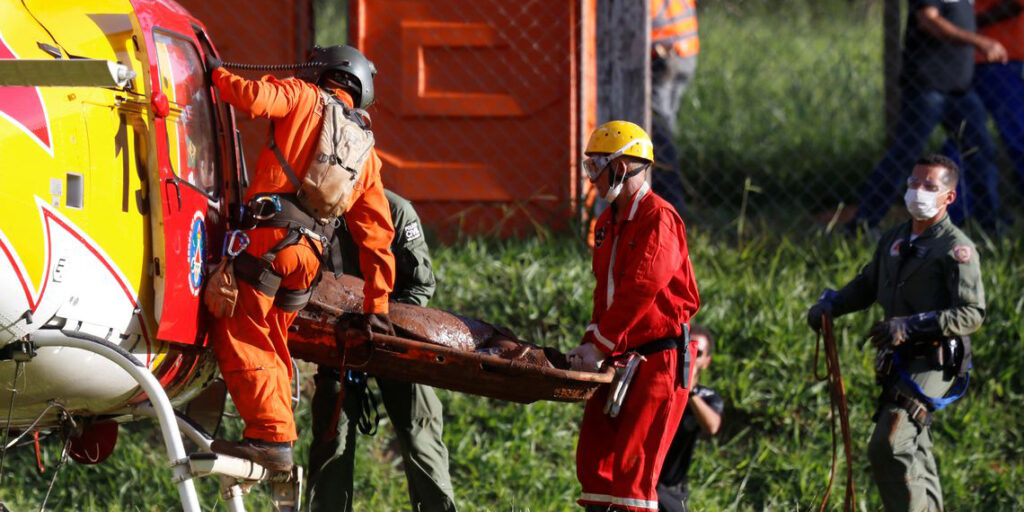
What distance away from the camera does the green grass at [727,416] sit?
6.93 m

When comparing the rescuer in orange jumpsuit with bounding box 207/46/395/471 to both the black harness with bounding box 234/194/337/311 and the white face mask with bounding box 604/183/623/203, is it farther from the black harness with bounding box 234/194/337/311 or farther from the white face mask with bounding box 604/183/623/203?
the white face mask with bounding box 604/183/623/203

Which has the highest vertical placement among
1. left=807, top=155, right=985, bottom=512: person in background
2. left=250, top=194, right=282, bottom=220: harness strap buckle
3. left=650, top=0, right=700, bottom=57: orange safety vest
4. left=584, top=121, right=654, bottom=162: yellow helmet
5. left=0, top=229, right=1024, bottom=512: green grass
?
left=650, top=0, right=700, bottom=57: orange safety vest

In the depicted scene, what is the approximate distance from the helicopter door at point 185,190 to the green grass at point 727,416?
257 cm

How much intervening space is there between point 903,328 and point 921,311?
28 centimetres

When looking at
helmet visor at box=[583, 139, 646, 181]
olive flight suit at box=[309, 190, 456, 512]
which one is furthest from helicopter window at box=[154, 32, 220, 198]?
helmet visor at box=[583, 139, 646, 181]

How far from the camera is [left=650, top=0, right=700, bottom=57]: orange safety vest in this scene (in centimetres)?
875

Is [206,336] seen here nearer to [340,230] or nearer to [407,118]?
[340,230]

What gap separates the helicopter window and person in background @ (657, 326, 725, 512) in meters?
2.44

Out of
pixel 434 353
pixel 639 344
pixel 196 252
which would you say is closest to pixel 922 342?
pixel 639 344

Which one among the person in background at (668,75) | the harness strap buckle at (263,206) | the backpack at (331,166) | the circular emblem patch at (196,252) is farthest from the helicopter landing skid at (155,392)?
the person in background at (668,75)

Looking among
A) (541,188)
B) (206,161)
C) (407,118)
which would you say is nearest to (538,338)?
(541,188)

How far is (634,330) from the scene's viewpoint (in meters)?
5.15

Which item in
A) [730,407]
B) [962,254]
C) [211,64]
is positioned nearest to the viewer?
[211,64]

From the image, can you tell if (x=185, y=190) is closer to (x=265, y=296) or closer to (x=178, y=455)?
(x=265, y=296)
